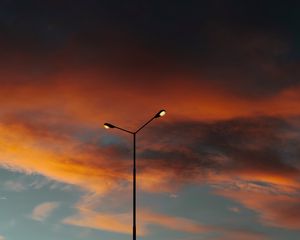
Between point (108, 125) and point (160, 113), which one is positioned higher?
point (108, 125)

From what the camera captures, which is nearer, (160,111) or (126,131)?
(160,111)

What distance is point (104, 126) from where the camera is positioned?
53.4 metres

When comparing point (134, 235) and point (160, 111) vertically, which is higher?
point (160, 111)

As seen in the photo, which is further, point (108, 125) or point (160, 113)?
point (108, 125)

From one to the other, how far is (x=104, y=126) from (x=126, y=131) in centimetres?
151

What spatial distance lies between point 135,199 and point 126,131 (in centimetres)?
474

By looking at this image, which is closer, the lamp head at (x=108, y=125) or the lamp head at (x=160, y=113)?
the lamp head at (x=160, y=113)

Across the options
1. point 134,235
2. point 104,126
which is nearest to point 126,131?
point 104,126

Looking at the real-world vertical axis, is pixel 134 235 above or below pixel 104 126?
below

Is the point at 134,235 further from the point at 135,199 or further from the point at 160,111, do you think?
the point at 160,111

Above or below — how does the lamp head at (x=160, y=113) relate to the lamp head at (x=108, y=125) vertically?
below

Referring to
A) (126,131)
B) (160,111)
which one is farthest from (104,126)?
(160,111)

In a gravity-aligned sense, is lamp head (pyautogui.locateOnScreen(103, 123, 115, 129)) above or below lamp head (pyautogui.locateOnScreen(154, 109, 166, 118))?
above

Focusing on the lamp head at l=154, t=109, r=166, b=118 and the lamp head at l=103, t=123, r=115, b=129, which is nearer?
the lamp head at l=154, t=109, r=166, b=118
